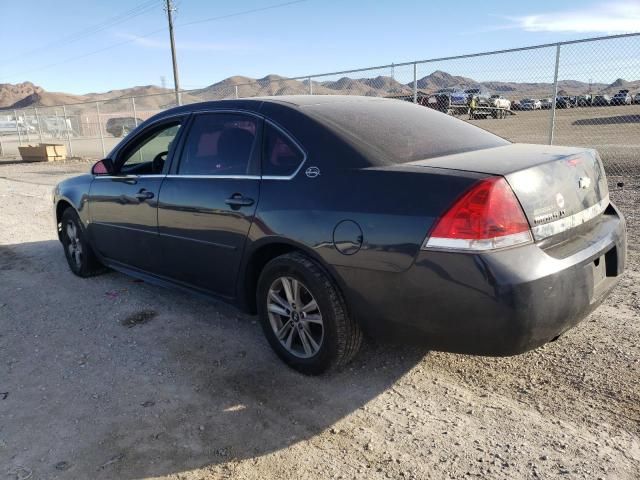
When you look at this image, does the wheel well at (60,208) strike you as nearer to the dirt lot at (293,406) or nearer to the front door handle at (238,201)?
the dirt lot at (293,406)

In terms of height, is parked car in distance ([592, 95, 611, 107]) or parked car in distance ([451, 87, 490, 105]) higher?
parked car in distance ([451, 87, 490, 105])

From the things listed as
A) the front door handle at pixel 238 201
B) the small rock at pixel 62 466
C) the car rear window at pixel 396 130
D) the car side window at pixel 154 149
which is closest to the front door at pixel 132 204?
the car side window at pixel 154 149

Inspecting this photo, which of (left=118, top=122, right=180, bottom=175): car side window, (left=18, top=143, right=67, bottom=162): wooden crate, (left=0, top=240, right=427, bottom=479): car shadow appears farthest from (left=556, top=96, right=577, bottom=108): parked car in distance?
(left=18, top=143, right=67, bottom=162): wooden crate

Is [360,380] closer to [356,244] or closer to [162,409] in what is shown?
[356,244]

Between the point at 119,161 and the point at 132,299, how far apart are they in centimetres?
123

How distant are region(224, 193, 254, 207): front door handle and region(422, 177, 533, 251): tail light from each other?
4.21 ft

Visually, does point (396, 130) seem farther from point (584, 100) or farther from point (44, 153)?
point (44, 153)

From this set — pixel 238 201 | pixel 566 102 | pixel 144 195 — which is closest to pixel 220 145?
pixel 238 201

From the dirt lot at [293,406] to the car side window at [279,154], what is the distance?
4.10ft

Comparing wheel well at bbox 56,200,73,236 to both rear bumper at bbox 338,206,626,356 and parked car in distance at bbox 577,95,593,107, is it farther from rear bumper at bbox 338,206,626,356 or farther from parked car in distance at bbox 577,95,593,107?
parked car in distance at bbox 577,95,593,107

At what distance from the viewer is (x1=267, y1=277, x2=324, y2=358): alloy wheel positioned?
3.12 metres

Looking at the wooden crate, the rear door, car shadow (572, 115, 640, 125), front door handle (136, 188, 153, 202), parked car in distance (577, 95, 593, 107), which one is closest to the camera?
the rear door

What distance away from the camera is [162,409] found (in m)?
2.95

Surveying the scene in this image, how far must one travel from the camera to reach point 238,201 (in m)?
3.34
